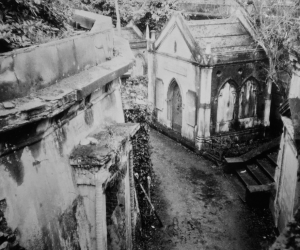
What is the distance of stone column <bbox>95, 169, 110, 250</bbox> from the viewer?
5449 millimetres

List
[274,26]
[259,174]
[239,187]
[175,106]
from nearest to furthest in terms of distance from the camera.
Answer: [239,187] < [259,174] < [274,26] < [175,106]

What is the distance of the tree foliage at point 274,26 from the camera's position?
14.9 metres

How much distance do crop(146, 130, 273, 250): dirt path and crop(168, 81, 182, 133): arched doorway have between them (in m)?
2.76

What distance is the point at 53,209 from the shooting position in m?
4.79

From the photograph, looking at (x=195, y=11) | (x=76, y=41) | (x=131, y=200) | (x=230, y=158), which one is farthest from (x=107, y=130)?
(x=195, y=11)

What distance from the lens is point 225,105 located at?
1641cm

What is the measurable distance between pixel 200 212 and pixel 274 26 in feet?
28.5

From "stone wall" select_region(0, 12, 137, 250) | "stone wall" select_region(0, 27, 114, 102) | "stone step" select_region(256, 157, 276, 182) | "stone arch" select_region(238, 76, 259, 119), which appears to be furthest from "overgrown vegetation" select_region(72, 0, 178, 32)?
"stone wall" select_region(0, 12, 137, 250)

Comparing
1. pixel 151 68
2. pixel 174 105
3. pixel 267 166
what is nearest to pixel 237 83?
pixel 174 105

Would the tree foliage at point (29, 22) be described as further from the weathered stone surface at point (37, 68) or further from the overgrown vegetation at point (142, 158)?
the overgrown vegetation at point (142, 158)

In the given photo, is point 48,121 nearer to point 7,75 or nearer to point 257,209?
point 7,75

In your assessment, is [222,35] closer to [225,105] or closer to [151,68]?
[225,105]

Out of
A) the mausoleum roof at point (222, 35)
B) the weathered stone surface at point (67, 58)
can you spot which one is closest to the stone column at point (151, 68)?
the mausoleum roof at point (222, 35)

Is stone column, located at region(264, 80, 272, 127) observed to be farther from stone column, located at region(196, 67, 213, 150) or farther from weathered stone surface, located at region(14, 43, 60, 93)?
weathered stone surface, located at region(14, 43, 60, 93)
